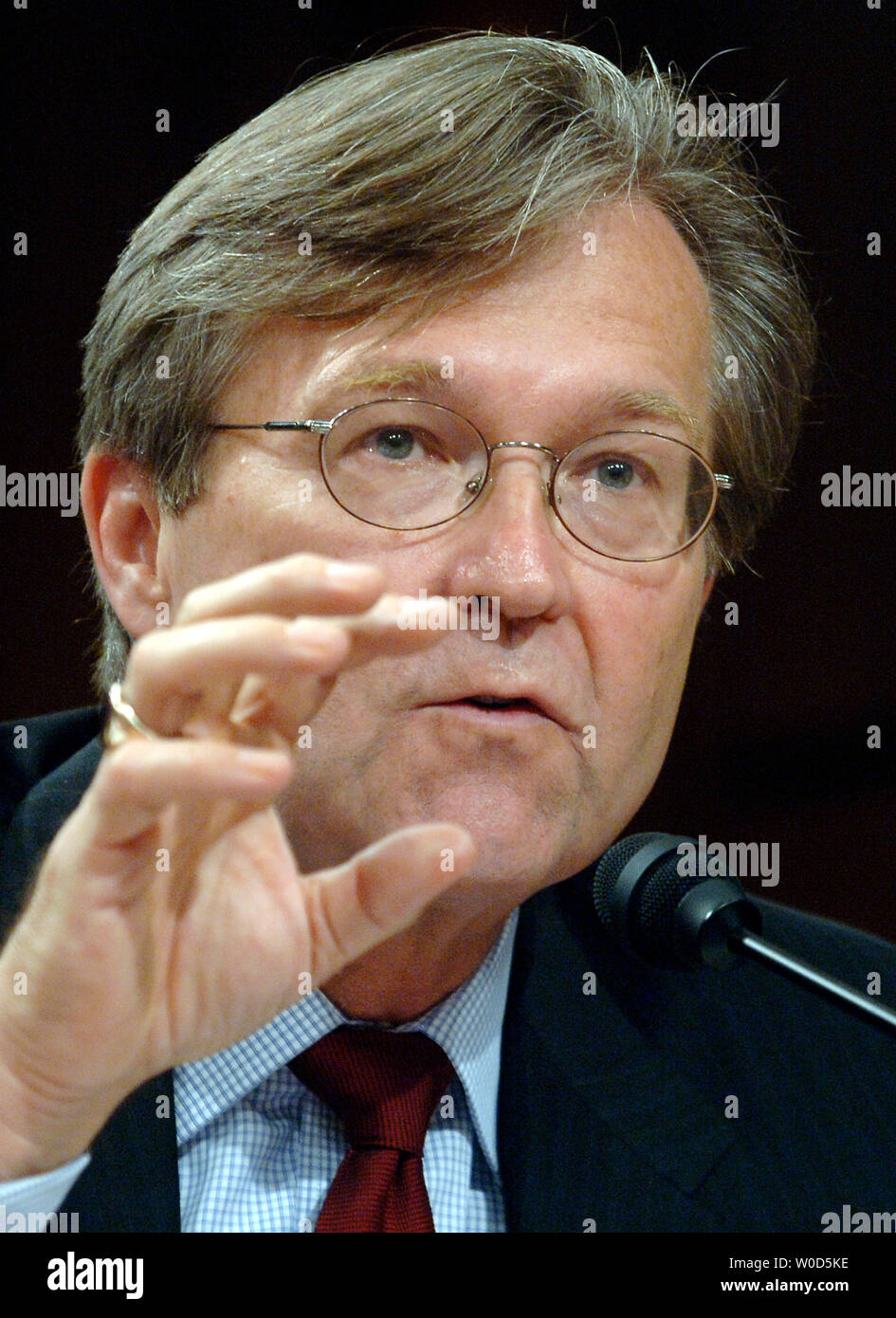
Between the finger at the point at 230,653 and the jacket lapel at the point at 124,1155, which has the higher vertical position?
the finger at the point at 230,653

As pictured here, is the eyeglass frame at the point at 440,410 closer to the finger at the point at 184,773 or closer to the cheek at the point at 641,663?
the cheek at the point at 641,663

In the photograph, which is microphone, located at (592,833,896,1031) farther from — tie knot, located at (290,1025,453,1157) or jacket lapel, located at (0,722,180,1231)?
jacket lapel, located at (0,722,180,1231)

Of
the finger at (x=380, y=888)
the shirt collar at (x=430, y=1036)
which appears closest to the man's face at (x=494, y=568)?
the shirt collar at (x=430, y=1036)

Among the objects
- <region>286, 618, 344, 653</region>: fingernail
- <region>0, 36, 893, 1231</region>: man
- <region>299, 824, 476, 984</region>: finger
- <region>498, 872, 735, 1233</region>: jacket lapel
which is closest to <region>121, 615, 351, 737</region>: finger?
<region>286, 618, 344, 653</region>: fingernail

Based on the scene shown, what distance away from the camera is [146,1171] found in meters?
1.19

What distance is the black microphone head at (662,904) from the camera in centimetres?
123

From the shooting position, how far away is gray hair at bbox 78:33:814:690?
1.32 metres

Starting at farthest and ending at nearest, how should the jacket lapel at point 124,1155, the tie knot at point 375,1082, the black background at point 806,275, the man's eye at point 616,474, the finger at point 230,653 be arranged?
1. the black background at point 806,275
2. the man's eye at point 616,474
3. the tie knot at point 375,1082
4. the jacket lapel at point 124,1155
5. the finger at point 230,653

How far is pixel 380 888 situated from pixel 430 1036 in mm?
498

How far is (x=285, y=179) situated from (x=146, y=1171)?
92cm

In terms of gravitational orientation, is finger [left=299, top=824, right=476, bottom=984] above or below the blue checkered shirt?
above

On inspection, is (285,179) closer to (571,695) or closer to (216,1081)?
(571,695)

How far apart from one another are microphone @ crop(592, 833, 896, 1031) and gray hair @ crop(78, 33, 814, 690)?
20.4 inches

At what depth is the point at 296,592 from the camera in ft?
2.56
